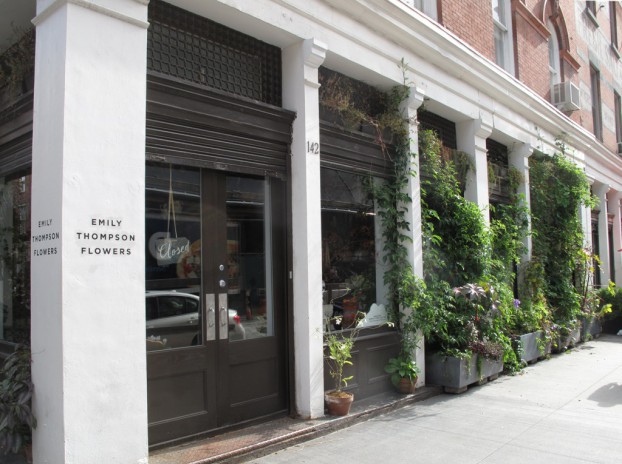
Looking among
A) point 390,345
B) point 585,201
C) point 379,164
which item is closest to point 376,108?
point 379,164

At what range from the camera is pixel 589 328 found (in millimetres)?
11078

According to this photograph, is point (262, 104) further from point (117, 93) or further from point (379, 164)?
point (379, 164)

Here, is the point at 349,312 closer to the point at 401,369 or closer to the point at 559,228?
the point at 401,369

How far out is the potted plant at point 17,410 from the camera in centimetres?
346

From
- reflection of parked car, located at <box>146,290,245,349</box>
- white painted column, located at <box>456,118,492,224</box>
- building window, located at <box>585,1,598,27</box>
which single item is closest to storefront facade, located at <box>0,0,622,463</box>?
reflection of parked car, located at <box>146,290,245,349</box>

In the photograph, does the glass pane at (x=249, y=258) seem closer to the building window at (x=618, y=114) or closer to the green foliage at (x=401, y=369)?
the green foliage at (x=401, y=369)

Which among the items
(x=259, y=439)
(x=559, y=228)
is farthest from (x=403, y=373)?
(x=559, y=228)

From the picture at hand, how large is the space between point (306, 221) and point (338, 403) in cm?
188

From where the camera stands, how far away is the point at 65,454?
3.28m

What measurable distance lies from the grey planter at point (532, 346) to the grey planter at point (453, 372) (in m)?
1.51

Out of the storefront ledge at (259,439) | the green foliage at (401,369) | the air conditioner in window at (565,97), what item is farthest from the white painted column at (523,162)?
the storefront ledge at (259,439)

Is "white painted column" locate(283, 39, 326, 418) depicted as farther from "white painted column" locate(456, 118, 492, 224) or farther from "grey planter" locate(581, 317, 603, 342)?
"grey planter" locate(581, 317, 603, 342)

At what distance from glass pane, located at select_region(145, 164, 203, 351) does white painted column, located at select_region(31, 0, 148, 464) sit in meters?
0.56

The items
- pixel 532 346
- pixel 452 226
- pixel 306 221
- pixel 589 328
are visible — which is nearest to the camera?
pixel 306 221
